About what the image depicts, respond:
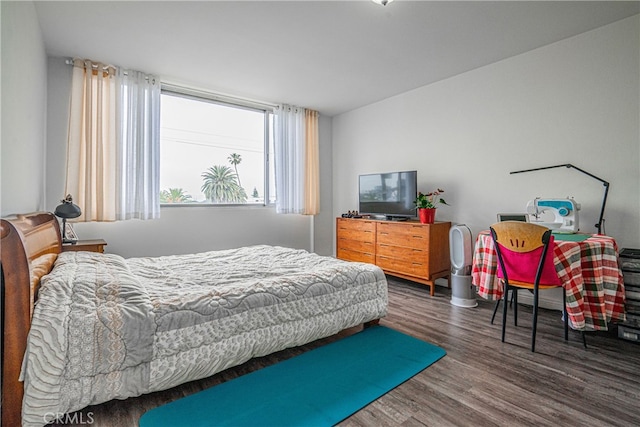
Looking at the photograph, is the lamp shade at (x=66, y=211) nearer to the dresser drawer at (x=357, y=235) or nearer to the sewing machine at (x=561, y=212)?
the dresser drawer at (x=357, y=235)

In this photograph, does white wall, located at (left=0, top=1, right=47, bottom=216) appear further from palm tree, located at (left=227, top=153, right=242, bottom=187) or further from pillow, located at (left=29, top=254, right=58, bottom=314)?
palm tree, located at (left=227, top=153, right=242, bottom=187)

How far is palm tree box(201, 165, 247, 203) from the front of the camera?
4516 mm

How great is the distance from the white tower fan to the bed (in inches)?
49.6

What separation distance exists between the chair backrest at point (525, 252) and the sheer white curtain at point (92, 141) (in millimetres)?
3982

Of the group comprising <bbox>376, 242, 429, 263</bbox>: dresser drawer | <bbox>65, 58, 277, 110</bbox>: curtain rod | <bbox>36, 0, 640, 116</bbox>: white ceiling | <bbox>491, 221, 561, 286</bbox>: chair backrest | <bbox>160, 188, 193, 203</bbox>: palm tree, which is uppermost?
<bbox>65, 58, 277, 110</bbox>: curtain rod

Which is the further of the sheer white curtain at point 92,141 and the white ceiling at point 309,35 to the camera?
the sheer white curtain at point 92,141

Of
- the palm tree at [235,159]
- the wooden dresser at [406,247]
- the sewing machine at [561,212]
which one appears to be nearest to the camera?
the sewing machine at [561,212]

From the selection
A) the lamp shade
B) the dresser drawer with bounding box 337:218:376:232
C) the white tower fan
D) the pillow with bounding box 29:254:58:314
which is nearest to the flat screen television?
the dresser drawer with bounding box 337:218:376:232

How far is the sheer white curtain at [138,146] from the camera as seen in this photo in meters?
3.66

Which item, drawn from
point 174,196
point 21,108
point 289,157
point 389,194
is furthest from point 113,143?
point 389,194

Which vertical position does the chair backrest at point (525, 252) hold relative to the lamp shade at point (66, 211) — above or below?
below

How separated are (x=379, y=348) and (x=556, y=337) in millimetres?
1468

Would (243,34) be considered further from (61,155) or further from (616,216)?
(616,216)

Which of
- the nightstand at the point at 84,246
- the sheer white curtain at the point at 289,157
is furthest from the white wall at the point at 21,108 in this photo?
the sheer white curtain at the point at 289,157
